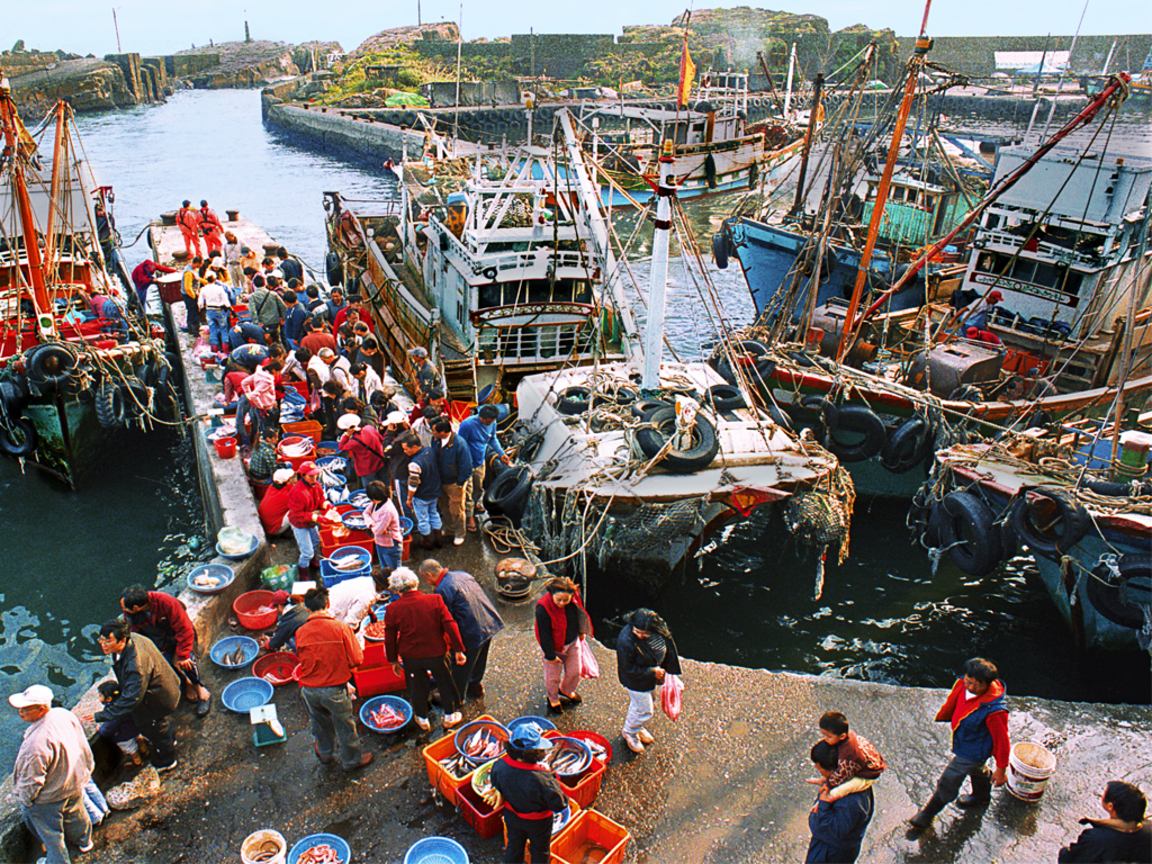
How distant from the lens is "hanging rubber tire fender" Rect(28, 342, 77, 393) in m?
11.7

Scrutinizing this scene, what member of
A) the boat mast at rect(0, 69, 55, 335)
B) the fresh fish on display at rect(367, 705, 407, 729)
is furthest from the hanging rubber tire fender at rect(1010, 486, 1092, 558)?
the boat mast at rect(0, 69, 55, 335)

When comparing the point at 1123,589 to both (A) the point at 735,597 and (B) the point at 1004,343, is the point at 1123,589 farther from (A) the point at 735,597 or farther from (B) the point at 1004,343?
(B) the point at 1004,343

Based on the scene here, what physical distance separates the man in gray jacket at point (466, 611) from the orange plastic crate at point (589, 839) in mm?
1546

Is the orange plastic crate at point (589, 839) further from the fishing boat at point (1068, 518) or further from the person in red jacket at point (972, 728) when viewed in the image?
the fishing boat at point (1068, 518)

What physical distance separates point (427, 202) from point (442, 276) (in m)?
2.64

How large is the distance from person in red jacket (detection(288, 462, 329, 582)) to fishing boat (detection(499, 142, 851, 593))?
220 cm

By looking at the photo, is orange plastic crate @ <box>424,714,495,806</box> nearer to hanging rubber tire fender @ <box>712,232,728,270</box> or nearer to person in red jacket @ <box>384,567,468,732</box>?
person in red jacket @ <box>384,567,468,732</box>

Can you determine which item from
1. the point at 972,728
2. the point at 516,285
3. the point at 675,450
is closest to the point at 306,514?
the point at 675,450

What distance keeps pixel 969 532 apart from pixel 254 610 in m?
8.28

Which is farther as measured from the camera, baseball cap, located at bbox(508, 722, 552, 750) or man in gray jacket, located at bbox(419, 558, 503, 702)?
man in gray jacket, located at bbox(419, 558, 503, 702)

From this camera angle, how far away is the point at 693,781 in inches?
239

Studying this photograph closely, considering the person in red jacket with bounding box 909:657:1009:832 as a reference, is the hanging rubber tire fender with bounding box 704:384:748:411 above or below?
above

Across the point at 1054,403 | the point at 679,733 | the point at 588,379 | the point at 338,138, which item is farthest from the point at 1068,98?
the point at 679,733

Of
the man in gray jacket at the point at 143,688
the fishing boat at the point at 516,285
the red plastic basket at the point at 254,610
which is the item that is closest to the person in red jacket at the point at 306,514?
the red plastic basket at the point at 254,610
